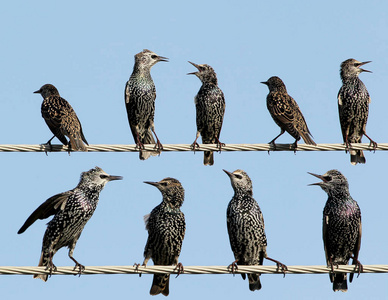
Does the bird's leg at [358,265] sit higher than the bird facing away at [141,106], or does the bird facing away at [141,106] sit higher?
the bird facing away at [141,106]

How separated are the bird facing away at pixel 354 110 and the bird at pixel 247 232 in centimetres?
234

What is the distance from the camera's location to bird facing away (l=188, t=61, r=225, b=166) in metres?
14.0

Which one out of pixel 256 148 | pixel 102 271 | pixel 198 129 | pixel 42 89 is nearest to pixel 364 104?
pixel 198 129

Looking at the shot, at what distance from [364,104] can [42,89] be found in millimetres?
4356

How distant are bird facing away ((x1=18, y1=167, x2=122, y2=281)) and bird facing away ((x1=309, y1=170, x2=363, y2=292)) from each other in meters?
2.57

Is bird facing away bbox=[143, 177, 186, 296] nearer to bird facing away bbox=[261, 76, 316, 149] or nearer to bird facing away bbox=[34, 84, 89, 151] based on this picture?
bird facing away bbox=[34, 84, 89, 151]

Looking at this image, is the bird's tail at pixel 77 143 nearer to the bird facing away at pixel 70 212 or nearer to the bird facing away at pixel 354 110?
the bird facing away at pixel 70 212

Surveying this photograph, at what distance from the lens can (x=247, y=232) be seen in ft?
38.4

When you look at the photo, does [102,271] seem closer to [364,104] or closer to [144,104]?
[144,104]

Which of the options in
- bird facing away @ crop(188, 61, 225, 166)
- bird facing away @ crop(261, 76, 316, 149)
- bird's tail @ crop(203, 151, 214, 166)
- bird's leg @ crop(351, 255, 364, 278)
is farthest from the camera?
bird's tail @ crop(203, 151, 214, 166)

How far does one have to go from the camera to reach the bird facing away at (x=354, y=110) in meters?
13.7

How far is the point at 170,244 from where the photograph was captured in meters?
11.5

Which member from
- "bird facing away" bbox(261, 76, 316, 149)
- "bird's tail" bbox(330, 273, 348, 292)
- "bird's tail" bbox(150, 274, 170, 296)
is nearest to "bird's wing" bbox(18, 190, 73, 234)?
"bird's tail" bbox(150, 274, 170, 296)

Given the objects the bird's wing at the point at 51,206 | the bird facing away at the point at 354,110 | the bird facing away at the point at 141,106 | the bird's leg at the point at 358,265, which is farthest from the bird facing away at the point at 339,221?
the bird's wing at the point at 51,206
